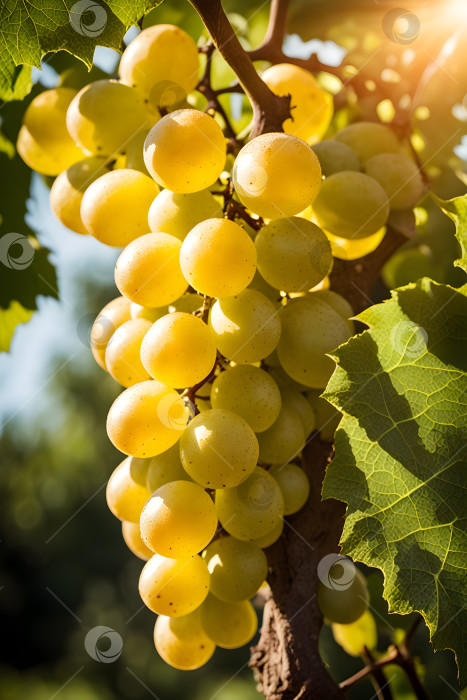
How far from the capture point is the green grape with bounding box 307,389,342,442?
60cm

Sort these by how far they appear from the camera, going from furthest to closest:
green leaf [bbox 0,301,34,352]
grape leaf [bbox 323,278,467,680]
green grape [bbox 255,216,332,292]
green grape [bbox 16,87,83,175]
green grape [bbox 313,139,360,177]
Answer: green leaf [bbox 0,301,34,352], green grape [bbox 16,87,83,175], green grape [bbox 313,139,360,177], green grape [bbox 255,216,332,292], grape leaf [bbox 323,278,467,680]

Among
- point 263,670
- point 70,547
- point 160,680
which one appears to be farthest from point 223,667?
point 263,670

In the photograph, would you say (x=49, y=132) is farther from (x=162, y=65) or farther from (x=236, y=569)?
(x=236, y=569)

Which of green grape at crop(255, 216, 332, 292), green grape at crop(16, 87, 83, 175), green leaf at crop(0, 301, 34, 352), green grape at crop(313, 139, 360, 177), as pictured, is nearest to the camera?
green grape at crop(255, 216, 332, 292)

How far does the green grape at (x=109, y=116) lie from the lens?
68 cm

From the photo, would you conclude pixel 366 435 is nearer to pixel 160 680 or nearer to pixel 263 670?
pixel 263 670

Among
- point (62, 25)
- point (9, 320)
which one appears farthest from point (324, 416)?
point (9, 320)

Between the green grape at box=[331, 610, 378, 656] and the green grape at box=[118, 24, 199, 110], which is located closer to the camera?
the green grape at box=[118, 24, 199, 110]

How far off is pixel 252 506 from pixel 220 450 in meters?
0.08

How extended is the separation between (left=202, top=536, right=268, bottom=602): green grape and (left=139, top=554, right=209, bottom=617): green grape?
0.02 metres

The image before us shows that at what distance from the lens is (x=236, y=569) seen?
0.55 metres

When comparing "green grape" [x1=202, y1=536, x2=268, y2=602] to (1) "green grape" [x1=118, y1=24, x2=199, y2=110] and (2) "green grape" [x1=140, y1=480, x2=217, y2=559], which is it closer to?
(2) "green grape" [x1=140, y1=480, x2=217, y2=559]

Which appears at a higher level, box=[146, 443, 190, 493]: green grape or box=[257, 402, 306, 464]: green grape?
box=[257, 402, 306, 464]: green grape

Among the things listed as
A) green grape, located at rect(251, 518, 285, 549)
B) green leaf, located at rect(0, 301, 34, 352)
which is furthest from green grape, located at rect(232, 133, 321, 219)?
green leaf, located at rect(0, 301, 34, 352)
